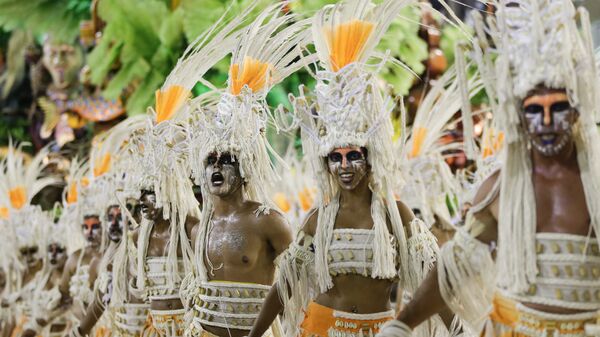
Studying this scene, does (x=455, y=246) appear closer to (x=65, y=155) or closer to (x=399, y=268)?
(x=399, y=268)

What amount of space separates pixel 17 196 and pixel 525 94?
7139mm

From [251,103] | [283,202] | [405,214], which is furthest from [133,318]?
[283,202]

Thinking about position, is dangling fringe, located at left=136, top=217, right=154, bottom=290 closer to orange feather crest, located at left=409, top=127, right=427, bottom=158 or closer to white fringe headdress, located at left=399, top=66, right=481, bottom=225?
white fringe headdress, located at left=399, top=66, right=481, bottom=225

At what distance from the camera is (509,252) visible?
279 centimetres

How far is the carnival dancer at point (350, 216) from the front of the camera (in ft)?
12.5

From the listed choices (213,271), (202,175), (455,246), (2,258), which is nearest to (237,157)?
(202,175)

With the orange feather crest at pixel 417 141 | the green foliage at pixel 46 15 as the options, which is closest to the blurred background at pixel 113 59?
the green foliage at pixel 46 15

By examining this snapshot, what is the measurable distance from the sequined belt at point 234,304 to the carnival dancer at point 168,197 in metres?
0.64

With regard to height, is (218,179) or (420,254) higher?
(218,179)

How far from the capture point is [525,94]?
2.79 meters

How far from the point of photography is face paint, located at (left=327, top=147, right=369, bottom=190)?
3826mm

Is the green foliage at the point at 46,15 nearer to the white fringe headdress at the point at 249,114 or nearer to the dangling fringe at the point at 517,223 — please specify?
the white fringe headdress at the point at 249,114

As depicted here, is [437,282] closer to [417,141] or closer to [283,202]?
[417,141]

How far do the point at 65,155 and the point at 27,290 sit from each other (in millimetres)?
5094
